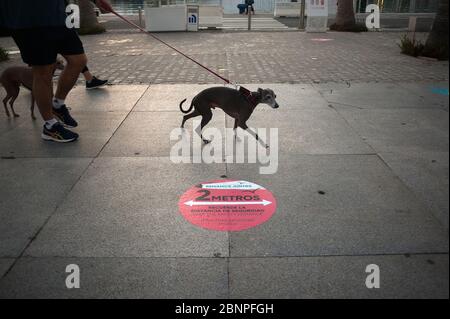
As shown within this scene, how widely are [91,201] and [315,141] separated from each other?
8.92 feet

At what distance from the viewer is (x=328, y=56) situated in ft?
35.1

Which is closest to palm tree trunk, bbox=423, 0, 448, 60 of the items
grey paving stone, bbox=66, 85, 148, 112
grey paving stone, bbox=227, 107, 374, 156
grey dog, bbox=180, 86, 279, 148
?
grey paving stone, bbox=227, 107, 374, 156

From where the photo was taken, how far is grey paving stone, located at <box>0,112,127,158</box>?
445cm

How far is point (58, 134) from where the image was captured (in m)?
4.66

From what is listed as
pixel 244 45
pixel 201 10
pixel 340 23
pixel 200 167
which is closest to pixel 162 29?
pixel 201 10

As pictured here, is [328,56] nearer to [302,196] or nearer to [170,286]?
[302,196]

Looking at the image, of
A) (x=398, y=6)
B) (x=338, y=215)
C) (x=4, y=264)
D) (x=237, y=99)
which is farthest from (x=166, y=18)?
(x=398, y=6)

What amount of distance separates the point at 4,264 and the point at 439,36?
1084cm

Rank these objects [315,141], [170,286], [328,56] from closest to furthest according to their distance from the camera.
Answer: [170,286] < [315,141] < [328,56]

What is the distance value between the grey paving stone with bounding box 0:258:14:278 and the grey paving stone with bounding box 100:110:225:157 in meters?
1.87

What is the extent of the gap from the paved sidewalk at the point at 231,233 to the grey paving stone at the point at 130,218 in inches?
0.5

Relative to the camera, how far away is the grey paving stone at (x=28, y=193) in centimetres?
293

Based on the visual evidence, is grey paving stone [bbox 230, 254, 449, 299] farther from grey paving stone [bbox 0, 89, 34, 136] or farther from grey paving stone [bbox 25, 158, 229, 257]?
grey paving stone [bbox 0, 89, 34, 136]

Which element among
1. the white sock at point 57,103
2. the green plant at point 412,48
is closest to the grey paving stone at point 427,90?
the green plant at point 412,48
